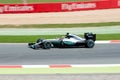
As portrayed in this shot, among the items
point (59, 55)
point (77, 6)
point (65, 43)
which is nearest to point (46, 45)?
point (65, 43)

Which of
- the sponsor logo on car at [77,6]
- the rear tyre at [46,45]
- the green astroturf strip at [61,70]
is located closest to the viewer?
the green astroturf strip at [61,70]

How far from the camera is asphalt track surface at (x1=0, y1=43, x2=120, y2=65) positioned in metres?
13.4

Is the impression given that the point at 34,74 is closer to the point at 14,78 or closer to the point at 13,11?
the point at 14,78

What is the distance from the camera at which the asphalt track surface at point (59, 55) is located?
13.4m

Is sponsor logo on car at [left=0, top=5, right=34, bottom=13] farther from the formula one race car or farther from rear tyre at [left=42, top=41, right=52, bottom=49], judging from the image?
rear tyre at [left=42, top=41, right=52, bottom=49]

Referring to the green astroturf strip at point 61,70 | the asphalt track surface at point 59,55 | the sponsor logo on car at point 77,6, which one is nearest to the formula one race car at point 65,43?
the asphalt track surface at point 59,55

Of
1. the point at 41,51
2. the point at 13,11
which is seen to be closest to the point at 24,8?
the point at 13,11

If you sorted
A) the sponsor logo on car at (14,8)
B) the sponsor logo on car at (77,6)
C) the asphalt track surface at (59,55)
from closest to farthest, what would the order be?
the asphalt track surface at (59,55)
the sponsor logo on car at (14,8)
the sponsor logo on car at (77,6)

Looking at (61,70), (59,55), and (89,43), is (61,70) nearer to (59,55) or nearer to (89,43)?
(59,55)

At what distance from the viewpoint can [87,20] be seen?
32062mm

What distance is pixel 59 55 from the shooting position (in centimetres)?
1506

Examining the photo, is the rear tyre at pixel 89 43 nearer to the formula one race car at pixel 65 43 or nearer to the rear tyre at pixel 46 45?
the formula one race car at pixel 65 43

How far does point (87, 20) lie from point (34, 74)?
22.1 m

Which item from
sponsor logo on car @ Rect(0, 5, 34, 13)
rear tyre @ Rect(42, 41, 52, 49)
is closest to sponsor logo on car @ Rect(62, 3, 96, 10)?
sponsor logo on car @ Rect(0, 5, 34, 13)
